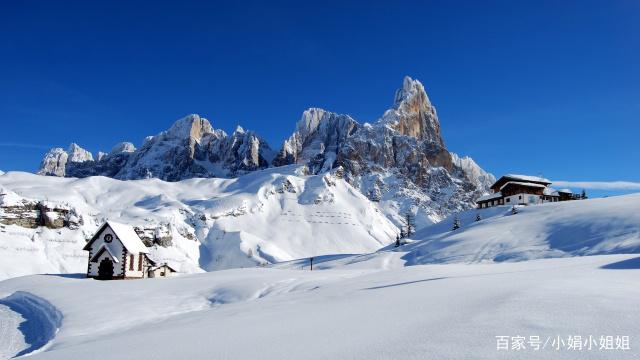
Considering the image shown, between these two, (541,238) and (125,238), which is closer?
(541,238)

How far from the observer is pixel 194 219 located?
131 m

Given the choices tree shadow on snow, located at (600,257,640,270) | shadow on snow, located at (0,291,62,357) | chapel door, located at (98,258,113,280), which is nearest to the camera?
shadow on snow, located at (0,291,62,357)

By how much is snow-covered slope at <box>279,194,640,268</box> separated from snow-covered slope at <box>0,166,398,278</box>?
44342mm

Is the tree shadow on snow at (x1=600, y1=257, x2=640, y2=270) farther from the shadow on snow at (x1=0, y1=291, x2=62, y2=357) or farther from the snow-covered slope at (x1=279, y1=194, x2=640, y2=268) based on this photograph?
the shadow on snow at (x1=0, y1=291, x2=62, y2=357)

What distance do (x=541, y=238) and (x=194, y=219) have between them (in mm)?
105130

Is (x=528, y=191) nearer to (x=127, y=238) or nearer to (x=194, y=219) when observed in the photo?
(x=127, y=238)

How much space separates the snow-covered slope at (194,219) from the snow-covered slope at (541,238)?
4434 centimetres

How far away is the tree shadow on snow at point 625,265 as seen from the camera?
17.4 meters

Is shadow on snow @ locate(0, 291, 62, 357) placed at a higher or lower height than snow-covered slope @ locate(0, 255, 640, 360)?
lower

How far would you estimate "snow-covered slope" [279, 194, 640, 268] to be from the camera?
35.7m

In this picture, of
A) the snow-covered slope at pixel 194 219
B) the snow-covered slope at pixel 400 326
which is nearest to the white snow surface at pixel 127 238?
the snow-covered slope at pixel 194 219

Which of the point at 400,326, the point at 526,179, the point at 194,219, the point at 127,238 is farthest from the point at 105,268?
the point at 194,219

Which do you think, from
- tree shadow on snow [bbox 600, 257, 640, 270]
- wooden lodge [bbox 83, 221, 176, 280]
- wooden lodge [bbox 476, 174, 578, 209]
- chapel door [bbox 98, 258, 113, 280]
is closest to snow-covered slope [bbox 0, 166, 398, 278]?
wooden lodge [bbox 83, 221, 176, 280]

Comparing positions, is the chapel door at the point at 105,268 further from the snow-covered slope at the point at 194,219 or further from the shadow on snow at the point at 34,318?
the snow-covered slope at the point at 194,219
